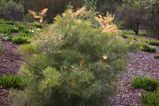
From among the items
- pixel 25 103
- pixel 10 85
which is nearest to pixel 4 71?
pixel 10 85

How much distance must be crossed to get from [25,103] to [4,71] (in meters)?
2.32

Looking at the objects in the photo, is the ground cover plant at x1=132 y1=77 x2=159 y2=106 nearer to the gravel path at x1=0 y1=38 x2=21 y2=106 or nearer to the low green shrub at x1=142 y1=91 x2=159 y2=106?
the low green shrub at x1=142 y1=91 x2=159 y2=106

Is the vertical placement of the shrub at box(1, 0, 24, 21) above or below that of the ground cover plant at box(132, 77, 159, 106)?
above

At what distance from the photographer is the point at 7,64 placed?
791 cm

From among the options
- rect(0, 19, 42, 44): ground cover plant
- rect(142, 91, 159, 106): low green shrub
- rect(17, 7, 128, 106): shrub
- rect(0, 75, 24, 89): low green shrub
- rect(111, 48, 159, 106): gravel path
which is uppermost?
rect(17, 7, 128, 106): shrub

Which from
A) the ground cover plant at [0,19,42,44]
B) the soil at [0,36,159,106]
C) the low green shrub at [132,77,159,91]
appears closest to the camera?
the soil at [0,36,159,106]

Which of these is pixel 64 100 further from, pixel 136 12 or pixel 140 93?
pixel 136 12

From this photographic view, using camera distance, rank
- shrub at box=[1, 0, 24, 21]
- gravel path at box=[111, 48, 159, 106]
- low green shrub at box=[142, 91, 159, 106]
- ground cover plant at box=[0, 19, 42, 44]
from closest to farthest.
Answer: low green shrub at box=[142, 91, 159, 106], gravel path at box=[111, 48, 159, 106], ground cover plant at box=[0, 19, 42, 44], shrub at box=[1, 0, 24, 21]

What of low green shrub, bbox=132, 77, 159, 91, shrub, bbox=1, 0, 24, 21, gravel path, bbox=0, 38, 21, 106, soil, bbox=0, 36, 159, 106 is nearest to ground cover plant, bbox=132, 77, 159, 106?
low green shrub, bbox=132, 77, 159, 91

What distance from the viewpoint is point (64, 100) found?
4938 millimetres

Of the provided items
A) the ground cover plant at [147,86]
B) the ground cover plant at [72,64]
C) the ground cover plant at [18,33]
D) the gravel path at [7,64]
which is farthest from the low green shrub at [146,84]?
the ground cover plant at [18,33]

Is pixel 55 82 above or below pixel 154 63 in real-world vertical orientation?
above

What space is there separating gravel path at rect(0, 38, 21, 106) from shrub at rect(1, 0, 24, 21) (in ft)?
37.7

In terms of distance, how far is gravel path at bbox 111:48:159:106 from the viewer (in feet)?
21.6
